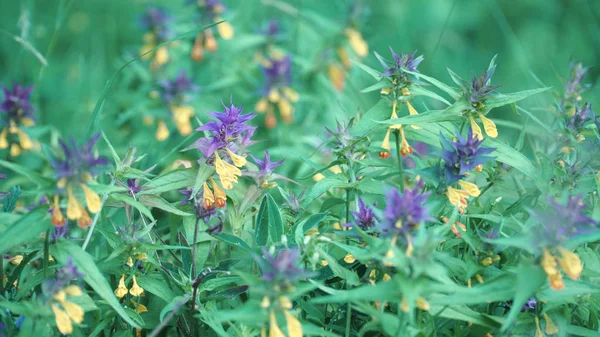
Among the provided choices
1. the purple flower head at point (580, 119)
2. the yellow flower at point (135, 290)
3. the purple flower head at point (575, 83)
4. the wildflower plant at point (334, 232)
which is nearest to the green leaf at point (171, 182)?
the wildflower plant at point (334, 232)

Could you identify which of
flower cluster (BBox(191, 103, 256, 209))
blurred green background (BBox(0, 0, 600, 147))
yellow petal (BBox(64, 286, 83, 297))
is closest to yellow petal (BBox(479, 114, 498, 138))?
flower cluster (BBox(191, 103, 256, 209))

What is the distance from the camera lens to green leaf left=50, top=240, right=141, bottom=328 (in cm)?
126

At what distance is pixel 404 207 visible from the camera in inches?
49.3

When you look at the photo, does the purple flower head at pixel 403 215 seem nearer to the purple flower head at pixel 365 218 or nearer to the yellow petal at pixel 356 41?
the purple flower head at pixel 365 218

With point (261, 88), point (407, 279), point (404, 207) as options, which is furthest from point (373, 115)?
point (261, 88)

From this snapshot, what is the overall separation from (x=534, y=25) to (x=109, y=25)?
2.97 meters

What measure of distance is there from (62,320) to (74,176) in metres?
0.28

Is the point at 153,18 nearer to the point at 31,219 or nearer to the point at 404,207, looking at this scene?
the point at 31,219

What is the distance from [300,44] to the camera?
387 cm

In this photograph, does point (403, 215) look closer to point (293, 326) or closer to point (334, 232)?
point (334, 232)

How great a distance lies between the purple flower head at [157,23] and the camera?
3.18 meters

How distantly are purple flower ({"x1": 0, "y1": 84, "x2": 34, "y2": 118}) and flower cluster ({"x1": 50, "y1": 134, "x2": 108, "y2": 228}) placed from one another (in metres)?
1.01

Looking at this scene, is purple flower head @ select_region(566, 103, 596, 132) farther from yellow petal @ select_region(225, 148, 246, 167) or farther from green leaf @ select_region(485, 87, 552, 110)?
yellow petal @ select_region(225, 148, 246, 167)

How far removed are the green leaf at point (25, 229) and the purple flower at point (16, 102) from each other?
3.25ft
